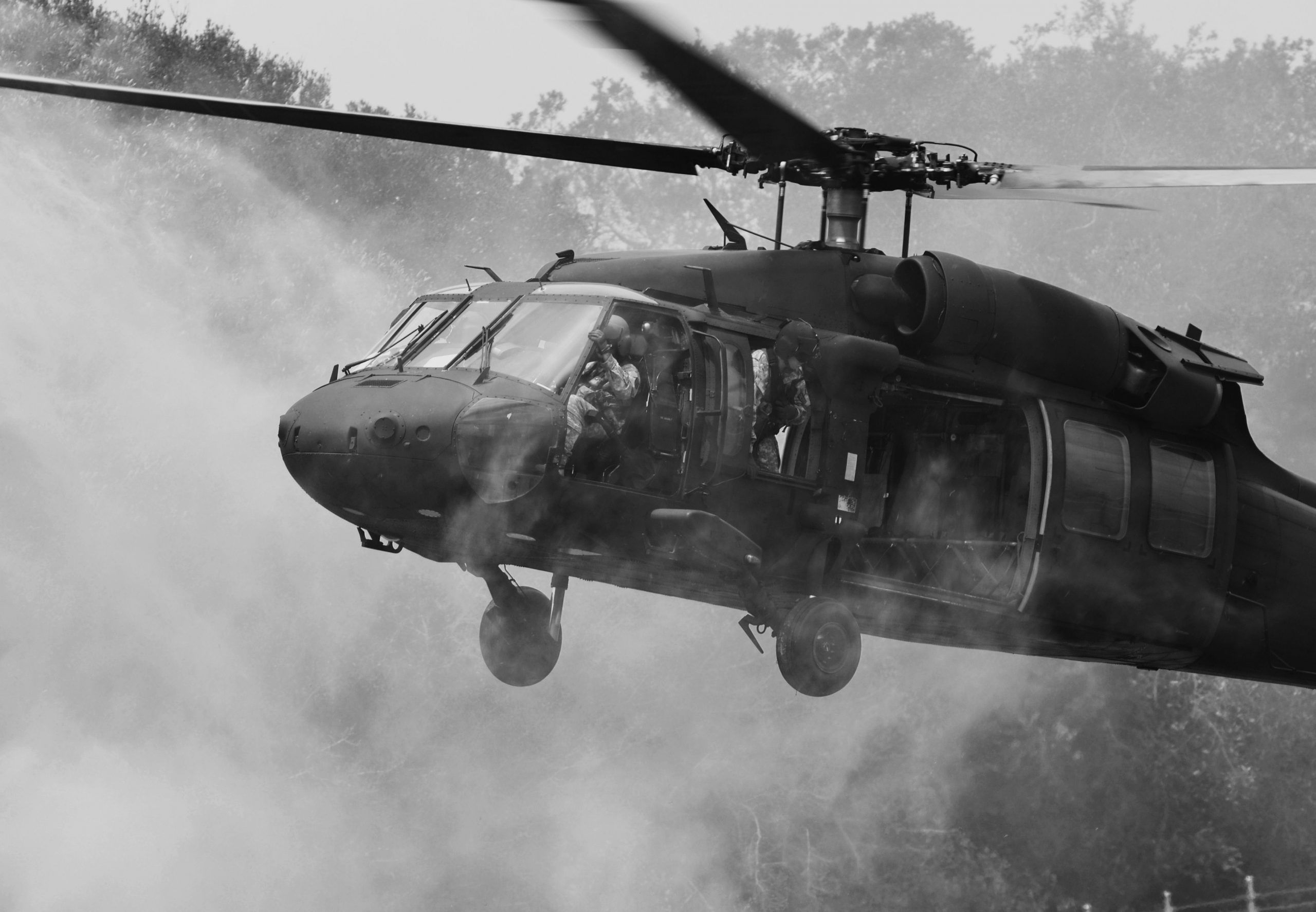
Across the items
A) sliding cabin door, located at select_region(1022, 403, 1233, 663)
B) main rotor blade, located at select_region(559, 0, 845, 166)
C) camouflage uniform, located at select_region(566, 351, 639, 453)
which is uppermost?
main rotor blade, located at select_region(559, 0, 845, 166)

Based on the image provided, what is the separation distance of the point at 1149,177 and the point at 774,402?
2494 millimetres

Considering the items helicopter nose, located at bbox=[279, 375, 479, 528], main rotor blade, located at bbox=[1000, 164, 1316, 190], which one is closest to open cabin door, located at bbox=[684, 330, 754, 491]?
helicopter nose, located at bbox=[279, 375, 479, 528]

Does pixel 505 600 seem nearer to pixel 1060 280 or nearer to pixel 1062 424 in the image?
pixel 1062 424

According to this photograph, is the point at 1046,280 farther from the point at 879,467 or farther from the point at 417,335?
the point at 417,335

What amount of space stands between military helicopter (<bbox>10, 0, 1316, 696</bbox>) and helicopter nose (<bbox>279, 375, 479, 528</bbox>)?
0.02 meters

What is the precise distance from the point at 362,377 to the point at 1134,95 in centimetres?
2982

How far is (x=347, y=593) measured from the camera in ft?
95.0

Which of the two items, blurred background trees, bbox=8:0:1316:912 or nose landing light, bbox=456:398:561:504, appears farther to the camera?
blurred background trees, bbox=8:0:1316:912

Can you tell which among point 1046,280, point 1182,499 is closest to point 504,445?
point 1182,499

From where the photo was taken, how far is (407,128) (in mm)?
8797

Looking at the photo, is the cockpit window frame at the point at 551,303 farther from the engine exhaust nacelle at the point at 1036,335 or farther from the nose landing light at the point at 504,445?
the engine exhaust nacelle at the point at 1036,335

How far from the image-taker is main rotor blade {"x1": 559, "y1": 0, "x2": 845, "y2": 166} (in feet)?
18.2

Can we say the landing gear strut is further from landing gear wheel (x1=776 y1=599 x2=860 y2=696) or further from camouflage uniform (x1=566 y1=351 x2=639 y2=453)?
camouflage uniform (x1=566 y1=351 x2=639 y2=453)

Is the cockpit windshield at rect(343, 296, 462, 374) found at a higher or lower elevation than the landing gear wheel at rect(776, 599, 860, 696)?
higher
